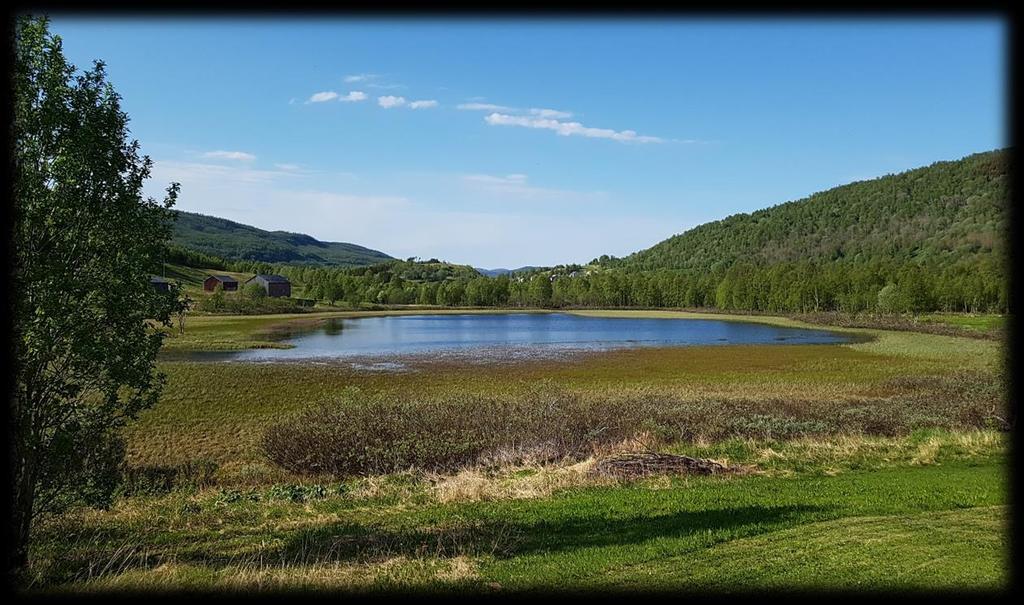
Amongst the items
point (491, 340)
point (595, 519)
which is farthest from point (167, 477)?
point (491, 340)

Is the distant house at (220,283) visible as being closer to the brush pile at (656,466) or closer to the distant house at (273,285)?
the distant house at (273,285)

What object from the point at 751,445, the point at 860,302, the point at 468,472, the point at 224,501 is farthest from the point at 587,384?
the point at 860,302

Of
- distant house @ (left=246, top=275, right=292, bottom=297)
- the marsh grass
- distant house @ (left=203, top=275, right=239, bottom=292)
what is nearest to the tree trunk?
the marsh grass

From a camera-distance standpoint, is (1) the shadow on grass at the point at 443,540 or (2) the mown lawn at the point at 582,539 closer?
(2) the mown lawn at the point at 582,539

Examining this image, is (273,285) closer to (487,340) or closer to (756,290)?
(487,340)

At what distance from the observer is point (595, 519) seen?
10367 millimetres

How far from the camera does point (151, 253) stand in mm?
9039

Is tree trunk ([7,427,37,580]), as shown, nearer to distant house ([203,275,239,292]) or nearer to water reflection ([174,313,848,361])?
water reflection ([174,313,848,361])

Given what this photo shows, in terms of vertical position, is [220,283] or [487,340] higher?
[220,283]

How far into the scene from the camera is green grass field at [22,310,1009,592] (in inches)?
278

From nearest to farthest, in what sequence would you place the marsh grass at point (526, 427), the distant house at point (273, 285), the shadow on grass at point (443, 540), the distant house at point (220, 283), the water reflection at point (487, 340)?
the shadow on grass at point (443, 540)
the marsh grass at point (526, 427)
the water reflection at point (487, 340)
the distant house at point (220, 283)
the distant house at point (273, 285)

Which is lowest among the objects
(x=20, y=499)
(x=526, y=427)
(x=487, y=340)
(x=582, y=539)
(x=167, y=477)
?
(x=487, y=340)

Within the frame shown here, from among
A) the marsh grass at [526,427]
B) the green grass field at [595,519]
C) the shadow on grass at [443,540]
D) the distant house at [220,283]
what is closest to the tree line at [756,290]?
the distant house at [220,283]

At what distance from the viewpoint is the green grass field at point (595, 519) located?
278 inches
